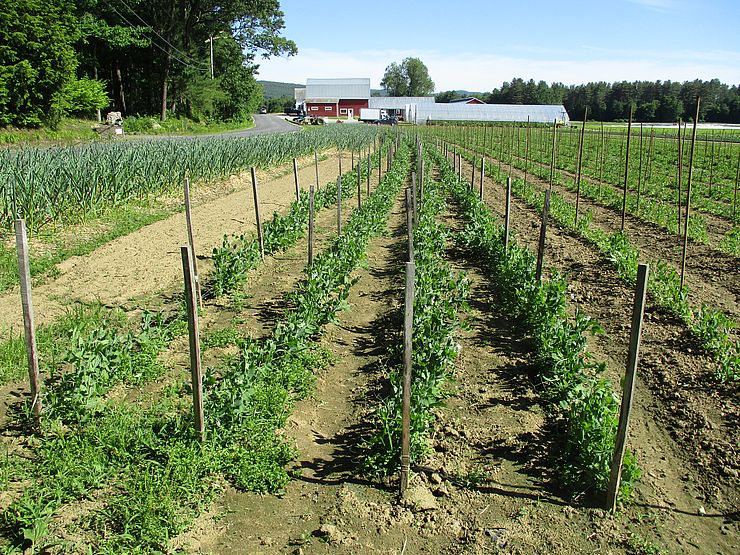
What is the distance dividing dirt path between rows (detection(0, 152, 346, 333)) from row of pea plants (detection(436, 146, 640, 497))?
495cm

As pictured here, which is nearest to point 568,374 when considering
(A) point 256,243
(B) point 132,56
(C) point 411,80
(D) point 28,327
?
(D) point 28,327

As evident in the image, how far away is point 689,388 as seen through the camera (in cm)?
605

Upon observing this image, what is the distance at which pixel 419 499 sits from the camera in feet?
14.5

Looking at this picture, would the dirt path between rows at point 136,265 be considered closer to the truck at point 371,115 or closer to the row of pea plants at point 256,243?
the row of pea plants at point 256,243

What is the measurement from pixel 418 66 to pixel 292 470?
186718 millimetres

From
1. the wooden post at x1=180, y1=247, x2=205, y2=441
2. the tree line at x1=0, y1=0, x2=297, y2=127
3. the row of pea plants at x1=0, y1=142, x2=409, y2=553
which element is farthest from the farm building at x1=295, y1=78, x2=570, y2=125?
the wooden post at x1=180, y1=247, x2=205, y2=441

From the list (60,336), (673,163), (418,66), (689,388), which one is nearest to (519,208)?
(689,388)

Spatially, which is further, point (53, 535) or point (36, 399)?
point (36, 399)

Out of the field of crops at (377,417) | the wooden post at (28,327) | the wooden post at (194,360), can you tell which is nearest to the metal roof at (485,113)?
the field of crops at (377,417)

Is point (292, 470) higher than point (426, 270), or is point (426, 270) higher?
point (426, 270)

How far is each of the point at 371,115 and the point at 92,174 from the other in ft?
290

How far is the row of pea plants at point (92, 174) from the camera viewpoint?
11531mm

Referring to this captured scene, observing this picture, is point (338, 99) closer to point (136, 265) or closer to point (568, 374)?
point (136, 265)

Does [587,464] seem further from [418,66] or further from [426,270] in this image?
[418,66]
